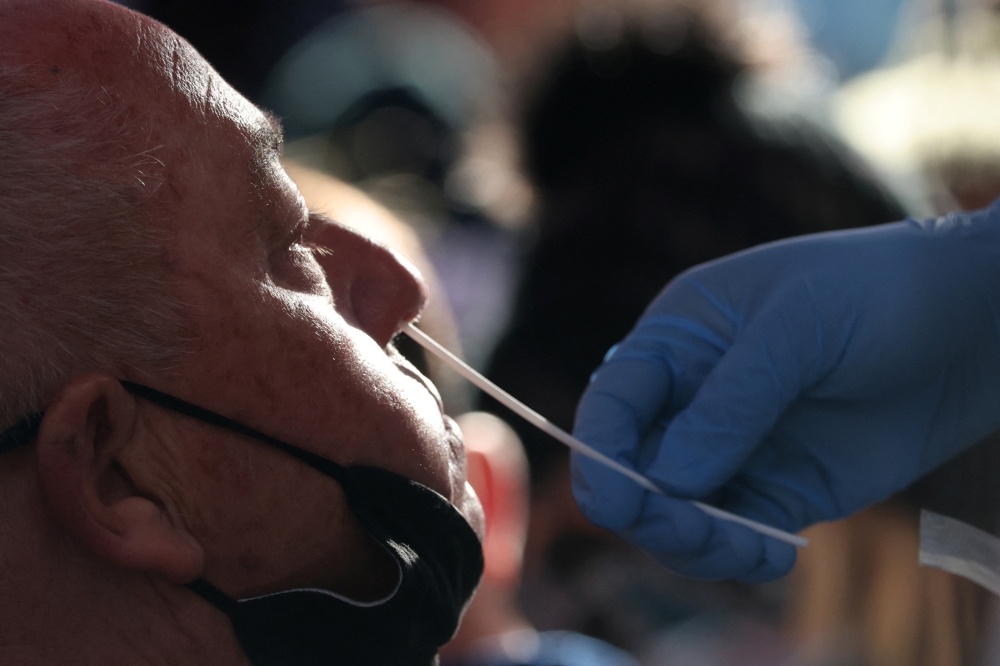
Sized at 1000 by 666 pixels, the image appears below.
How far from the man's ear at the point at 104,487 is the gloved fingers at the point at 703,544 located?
1.97 feet

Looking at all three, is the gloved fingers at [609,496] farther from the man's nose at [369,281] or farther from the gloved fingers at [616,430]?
the man's nose at [369,281]

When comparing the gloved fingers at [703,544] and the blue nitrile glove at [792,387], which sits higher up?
the blue nitrile glove at [792,387]

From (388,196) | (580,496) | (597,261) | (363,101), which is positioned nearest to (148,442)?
(580,496)

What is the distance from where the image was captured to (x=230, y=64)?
3.38 meters

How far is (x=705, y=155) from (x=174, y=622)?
158 cm

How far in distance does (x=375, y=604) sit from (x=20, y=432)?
1.36ft

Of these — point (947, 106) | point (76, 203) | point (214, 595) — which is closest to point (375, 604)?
point (214, 595)

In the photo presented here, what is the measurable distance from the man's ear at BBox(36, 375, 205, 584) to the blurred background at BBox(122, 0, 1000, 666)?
619 mm

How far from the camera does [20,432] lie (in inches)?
32.5

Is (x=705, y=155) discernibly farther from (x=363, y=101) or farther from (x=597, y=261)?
(x=363, y=101)

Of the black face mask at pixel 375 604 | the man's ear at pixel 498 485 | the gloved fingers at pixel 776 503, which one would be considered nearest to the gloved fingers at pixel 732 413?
the gloved fingers at pixel 776 503

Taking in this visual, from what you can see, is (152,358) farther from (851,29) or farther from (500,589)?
(851,29)

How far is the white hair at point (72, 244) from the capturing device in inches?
32.9

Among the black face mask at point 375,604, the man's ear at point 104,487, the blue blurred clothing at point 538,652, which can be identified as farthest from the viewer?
the blue blurred clothing at point 538,652
